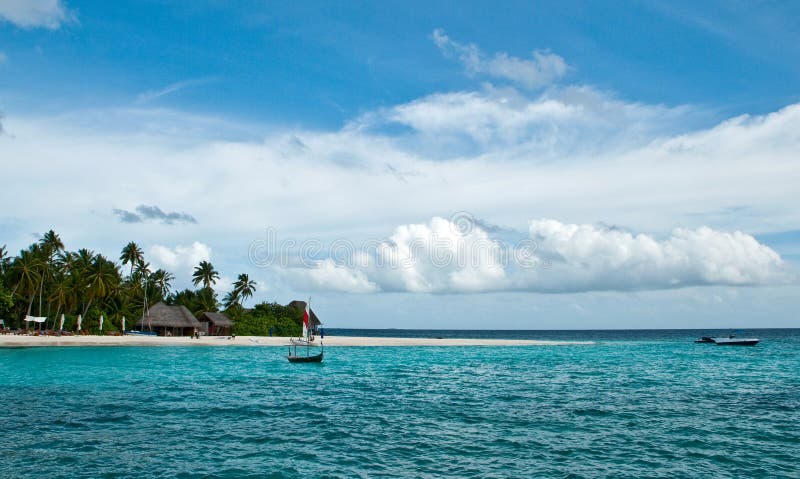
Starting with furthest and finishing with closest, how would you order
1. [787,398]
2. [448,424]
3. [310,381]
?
[310,381] → [787,398] → [448,424]

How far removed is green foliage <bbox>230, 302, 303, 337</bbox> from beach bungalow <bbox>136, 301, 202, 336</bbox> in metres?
9.98

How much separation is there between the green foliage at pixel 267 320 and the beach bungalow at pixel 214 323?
2673mm

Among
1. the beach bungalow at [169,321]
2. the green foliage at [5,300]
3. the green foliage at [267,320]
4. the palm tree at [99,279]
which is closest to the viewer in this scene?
the green foliage at [5,300]

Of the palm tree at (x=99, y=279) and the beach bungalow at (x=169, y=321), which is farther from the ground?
the palm tree at (x=99, y=279)

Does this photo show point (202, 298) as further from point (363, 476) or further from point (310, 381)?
point (363, 476)

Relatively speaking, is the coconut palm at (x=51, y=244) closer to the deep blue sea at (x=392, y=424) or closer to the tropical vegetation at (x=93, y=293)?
the tropical vegetation at (x=93, y=293)

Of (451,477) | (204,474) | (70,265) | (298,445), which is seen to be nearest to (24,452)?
(204,474)

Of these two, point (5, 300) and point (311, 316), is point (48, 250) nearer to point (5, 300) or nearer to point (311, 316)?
point (5, 300)

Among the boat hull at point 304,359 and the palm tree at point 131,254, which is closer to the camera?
the boat hull at point 304,359

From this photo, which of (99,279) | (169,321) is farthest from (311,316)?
(99,279)

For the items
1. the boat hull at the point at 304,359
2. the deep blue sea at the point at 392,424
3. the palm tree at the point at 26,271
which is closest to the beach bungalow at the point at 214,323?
the palm tree at the point at 26,271

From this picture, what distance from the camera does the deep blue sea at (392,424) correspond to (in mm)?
20312

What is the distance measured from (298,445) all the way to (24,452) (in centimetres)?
980

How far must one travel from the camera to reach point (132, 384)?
4081 cm
